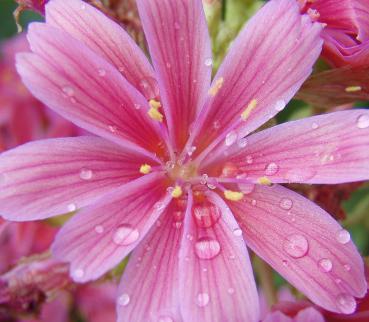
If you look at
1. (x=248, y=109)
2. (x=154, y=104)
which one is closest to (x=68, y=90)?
(x=154, y=104)

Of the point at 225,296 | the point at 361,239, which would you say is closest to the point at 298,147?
the point at 225,296

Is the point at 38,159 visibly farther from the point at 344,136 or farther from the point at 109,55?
the point at 344,136

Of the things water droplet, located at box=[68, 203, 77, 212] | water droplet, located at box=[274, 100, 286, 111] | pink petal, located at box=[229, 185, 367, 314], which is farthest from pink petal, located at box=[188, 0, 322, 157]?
water droplet, located at box=[68, 203, 77, 212]

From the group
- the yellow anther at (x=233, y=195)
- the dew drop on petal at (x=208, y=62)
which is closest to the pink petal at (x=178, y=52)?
the dew drop on petal at (x=208, y=62)

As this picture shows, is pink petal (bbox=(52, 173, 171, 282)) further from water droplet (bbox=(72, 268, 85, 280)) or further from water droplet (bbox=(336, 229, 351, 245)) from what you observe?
water droplet (bbox=(336, 229, 351, 245))

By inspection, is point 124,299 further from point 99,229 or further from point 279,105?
point 279,105

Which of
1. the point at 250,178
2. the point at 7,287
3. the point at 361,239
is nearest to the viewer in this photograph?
the point at 250,178
